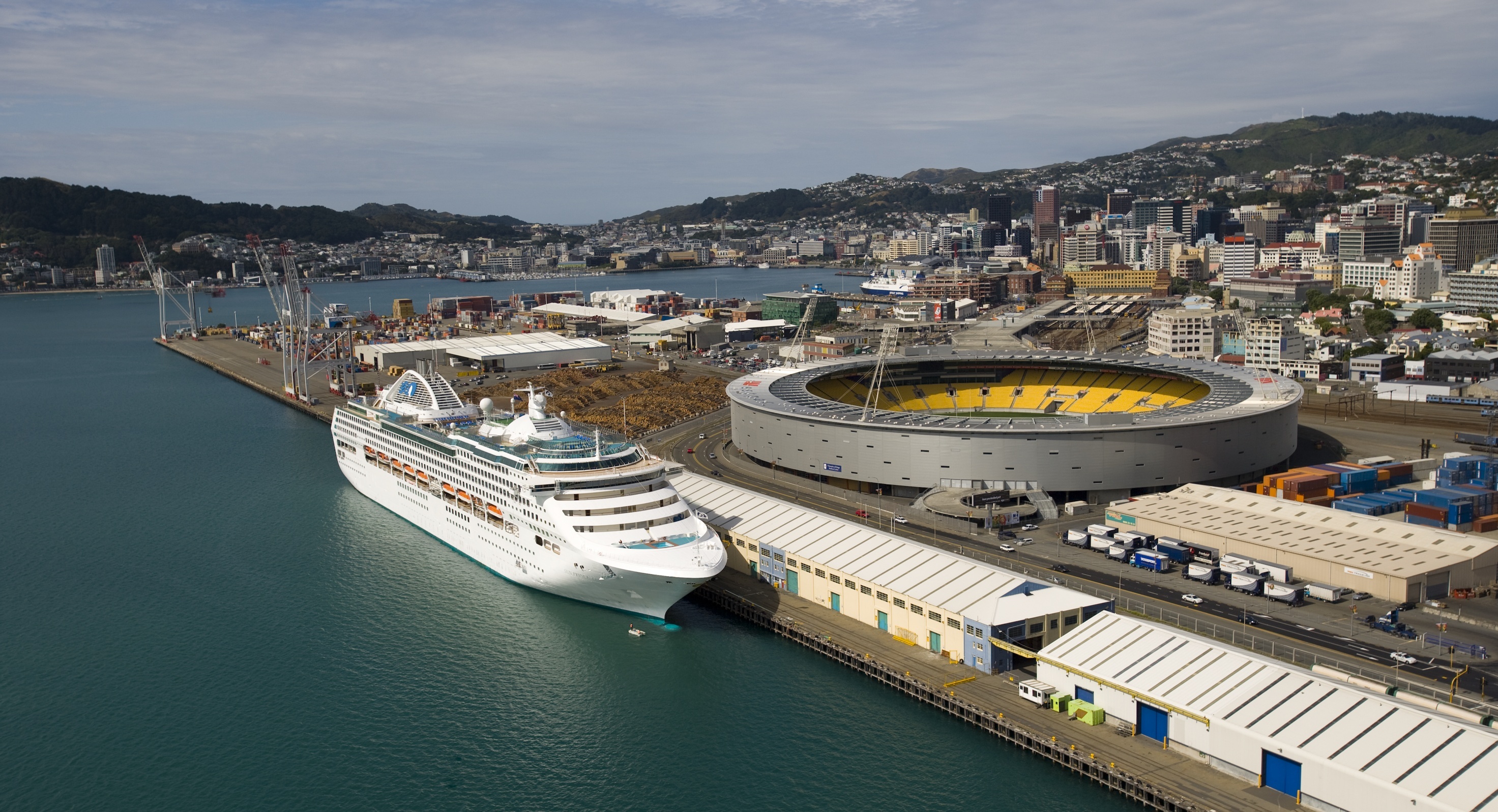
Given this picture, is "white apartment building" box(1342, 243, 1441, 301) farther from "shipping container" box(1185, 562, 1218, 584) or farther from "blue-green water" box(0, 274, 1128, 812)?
"blue-green water" box(0, 274, 1128, 812)

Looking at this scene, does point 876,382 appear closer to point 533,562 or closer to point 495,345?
point 533,562

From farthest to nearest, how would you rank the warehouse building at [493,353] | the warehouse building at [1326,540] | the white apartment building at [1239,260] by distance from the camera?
1. the white apartment building at [1239,260]
2. the warehouse building at [493,353]
3. the warehouse building at [1326,540]

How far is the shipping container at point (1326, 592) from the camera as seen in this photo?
2839 centimetres

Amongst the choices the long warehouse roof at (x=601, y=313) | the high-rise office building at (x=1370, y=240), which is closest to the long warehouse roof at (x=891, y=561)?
the long warehouse roof at (x=601, y=313)

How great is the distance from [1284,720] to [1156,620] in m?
7.27

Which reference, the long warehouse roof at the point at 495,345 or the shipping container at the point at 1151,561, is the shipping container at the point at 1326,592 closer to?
the shipping container at the point at 1151,561

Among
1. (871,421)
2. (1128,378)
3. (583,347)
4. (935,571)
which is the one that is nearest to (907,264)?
(583,347)

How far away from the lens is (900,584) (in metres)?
27.6

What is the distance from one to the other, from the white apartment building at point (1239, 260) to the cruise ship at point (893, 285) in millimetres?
38162

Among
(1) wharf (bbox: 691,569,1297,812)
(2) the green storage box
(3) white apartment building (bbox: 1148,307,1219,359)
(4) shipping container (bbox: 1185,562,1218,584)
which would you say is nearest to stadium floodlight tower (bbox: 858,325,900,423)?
(1) wharf (bbox: 691,569,1297,812)

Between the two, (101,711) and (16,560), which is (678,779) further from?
(16,560)

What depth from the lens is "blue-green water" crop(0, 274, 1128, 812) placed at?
72.8ft

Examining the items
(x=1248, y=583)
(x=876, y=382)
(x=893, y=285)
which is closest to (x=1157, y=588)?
(x=1248, y=583)

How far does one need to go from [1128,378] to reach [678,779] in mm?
38589
